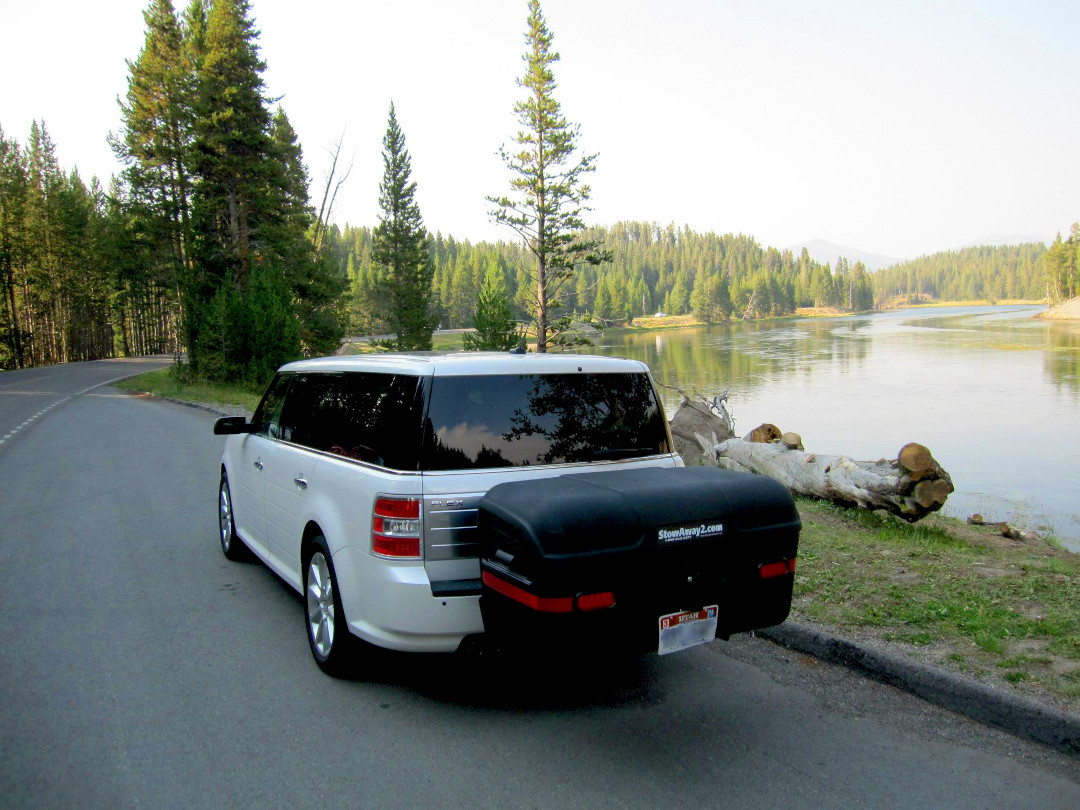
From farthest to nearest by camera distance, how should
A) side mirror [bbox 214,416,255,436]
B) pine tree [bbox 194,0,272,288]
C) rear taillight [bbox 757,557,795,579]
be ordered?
pine tree [bbox 194,0,272,288], side mirror [bbox 214,416,255,436], rear taillight [bbox 757,557,795,579]

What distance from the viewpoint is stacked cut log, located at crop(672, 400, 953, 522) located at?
8.32 metres

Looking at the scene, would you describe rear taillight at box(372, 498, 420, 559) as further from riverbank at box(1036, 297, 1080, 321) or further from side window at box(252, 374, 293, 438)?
riverbank at box(1036, 297, 1080, 321)

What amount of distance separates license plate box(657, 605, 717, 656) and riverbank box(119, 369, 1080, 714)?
148 cm

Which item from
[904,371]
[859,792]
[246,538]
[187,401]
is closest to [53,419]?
[187,401]

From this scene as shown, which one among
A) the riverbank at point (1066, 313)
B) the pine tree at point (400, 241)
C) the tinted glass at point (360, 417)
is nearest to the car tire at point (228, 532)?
the tinted glass at point (360, 417)

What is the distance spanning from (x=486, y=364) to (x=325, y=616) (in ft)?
5.87

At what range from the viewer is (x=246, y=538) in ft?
20.6

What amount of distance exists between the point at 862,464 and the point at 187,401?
21481 millimetres

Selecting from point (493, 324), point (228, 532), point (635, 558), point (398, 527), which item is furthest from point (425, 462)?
point (493, 324)

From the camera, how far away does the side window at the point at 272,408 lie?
5855 millimetres

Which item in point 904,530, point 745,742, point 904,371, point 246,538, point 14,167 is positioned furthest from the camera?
point 14,167

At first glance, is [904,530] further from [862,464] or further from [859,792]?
[859,792]

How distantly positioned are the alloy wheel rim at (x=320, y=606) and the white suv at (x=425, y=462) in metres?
0.01

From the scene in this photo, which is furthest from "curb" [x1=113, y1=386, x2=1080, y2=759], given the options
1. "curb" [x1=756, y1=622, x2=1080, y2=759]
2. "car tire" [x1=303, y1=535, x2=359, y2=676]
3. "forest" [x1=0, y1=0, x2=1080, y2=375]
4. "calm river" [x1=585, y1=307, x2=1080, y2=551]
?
"forest" [x1=0, y1=0, x2=1080, y2=375]
